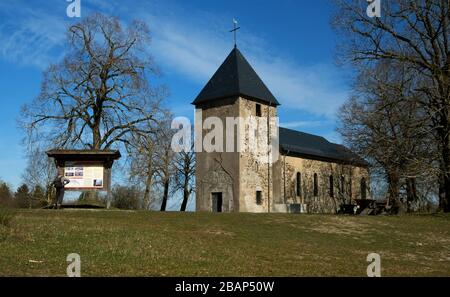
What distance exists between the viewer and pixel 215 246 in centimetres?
1331

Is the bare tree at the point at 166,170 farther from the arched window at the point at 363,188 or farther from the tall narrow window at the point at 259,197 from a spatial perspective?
the arched window at the point at 363,188

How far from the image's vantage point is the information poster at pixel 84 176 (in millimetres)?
21453

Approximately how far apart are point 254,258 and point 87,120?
25260 mm

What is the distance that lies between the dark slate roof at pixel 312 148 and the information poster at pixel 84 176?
70.0ft

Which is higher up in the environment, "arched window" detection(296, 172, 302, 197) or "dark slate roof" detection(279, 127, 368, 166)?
"dark slate roof" detection(279, 127, 368, 166)

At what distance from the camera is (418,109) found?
91.3 feet

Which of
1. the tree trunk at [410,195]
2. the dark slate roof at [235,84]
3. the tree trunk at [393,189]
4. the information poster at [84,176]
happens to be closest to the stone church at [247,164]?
the dark slate roof at [235,84]

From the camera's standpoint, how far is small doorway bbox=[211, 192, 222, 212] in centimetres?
3628

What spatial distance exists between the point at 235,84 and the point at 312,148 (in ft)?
43.8

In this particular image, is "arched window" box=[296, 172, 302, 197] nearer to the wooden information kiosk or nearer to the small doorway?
the small doorway

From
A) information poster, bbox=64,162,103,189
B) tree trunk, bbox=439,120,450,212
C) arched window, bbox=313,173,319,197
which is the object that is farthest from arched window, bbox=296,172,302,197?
information poster, bbox=64,162,103,189

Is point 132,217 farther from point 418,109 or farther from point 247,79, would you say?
point 247,79

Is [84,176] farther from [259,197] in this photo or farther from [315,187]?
[315,187]
